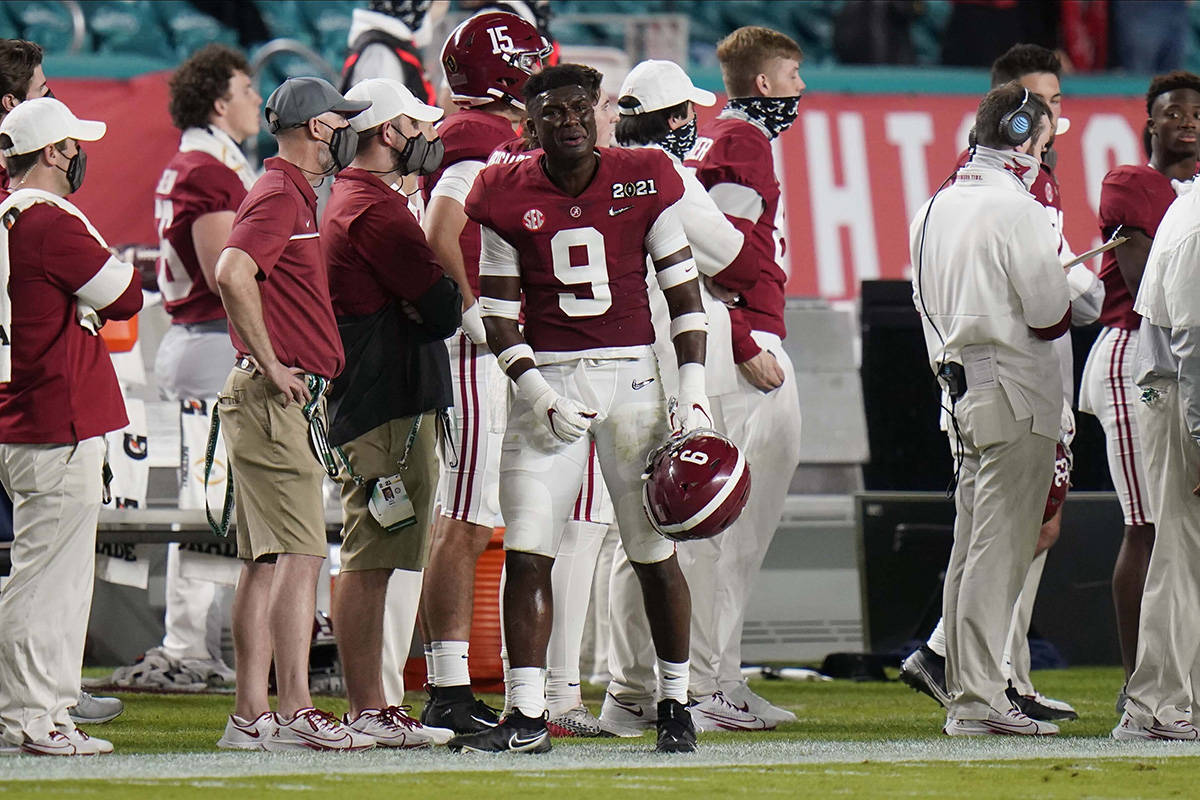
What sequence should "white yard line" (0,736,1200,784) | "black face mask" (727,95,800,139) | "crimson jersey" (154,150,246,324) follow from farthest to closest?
"crimson jersey" (154,150,246,324), "black face mask" (727,95,800,139), "white yard line" (0,736,1200,784)

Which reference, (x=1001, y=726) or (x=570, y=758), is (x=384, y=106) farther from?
(x=1001, y=726)

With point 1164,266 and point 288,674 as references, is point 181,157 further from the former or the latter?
point 1164,266

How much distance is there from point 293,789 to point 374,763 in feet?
2.03

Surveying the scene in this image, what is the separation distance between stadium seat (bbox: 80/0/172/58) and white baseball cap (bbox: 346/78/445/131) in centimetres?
660

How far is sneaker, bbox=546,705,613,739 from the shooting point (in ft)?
19.8

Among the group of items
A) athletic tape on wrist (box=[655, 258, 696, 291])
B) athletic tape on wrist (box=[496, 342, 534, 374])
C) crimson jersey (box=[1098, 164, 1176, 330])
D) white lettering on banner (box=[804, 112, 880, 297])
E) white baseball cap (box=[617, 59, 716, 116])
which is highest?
white lettering on banner (box=[804, 112, 880, 297])

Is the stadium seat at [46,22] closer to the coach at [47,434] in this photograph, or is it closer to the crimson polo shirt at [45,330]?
the coach at [47,434]

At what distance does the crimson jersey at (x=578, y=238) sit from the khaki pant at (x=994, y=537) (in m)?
1.32

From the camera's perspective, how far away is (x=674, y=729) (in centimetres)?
542

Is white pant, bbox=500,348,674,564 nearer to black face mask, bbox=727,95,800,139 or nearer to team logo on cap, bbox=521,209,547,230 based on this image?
team logo on cap, bbox=521,209,547,230

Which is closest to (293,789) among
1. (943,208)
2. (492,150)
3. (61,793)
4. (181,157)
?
(61,793)

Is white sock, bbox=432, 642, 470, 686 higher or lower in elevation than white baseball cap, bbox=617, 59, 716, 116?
lower

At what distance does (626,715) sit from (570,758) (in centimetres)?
98

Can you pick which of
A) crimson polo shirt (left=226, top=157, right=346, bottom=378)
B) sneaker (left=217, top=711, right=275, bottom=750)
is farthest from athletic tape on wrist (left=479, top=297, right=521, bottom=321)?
sneaker (left=217, top=711, right=275, bottom=750)
